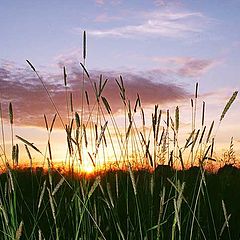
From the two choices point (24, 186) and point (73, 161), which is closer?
point (73, 161)

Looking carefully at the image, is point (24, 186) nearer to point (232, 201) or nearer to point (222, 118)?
point (232, 201)

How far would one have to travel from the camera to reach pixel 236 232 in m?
4.18

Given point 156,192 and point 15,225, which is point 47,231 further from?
point 15,225

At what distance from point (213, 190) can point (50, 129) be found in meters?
3.19

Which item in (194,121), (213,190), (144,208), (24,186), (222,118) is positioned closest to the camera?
(222,118)

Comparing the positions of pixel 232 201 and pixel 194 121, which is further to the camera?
pixel 232 201

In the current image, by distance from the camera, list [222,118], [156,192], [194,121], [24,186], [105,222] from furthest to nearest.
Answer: [24,186], [156,192], [105,222], [194,121], [222,118]

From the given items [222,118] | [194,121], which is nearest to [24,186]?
[194,121]

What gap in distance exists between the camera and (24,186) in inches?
264

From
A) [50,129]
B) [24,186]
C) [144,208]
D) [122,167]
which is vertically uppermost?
[50,129]

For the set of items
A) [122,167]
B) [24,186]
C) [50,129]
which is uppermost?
[50,129]

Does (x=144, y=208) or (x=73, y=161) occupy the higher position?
(x=73, y=161)

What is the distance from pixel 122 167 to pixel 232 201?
1.61 meters

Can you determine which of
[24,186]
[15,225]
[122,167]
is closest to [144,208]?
[122,167]
